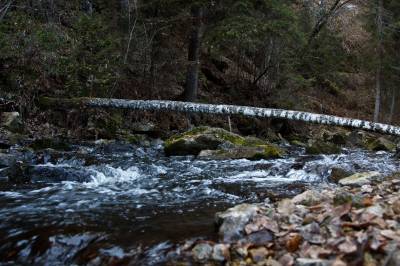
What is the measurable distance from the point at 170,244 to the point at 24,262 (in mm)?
1290

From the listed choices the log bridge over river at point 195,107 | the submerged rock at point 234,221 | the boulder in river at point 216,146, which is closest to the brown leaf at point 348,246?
the submerged rock at point 234,221

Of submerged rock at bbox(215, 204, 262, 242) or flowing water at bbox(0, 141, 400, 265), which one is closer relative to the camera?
submerged rock at bbox(215, 204, 262, 242)

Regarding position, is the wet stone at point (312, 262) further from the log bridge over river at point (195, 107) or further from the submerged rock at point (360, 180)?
the log bridge over river at point (195, 107)

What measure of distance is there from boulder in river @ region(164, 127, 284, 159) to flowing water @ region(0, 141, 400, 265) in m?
0.45

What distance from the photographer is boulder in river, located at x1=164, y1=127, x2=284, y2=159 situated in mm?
10352

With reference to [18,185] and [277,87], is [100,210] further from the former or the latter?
[277,87]

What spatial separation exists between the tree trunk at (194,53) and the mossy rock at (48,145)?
5663mm

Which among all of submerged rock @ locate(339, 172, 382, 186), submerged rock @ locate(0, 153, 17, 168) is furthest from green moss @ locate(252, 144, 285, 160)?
submerged rock @ locate(0, 153, 17, 168)

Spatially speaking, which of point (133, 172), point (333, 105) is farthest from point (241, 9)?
point (333, 105)

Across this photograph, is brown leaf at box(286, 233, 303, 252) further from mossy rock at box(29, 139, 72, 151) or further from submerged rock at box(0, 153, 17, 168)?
mossy rock at box(29, 139, 72, 151)

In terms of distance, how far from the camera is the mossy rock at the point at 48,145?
33.0ft

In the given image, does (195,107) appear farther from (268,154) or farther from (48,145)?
(48,145)

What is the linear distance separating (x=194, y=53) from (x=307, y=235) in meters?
11.8

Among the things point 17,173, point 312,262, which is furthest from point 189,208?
point 17,173
